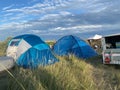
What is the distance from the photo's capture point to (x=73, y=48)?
1730cm

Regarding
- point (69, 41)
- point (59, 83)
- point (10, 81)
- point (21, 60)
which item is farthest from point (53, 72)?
point (69, 41)

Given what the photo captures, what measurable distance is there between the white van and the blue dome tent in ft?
6.78

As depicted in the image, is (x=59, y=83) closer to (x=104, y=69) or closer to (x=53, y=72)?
(x=53, y=72)

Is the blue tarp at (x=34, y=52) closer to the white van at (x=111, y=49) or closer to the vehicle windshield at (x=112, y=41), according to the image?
the white van at (x=111, y=49)

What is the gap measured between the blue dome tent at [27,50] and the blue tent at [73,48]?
2.36m

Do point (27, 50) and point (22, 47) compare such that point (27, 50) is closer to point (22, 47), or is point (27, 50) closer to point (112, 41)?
point (22, 47)

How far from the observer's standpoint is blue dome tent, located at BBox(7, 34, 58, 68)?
1372cm

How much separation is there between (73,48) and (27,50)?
3735 mm

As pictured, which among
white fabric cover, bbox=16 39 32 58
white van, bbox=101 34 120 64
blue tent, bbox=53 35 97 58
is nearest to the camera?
white van, bbox=101 34 120 64

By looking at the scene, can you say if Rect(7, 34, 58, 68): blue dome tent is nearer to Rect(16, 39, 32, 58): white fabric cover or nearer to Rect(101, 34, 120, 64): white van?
Rect(16, 39, 32, 58): white fabric cover

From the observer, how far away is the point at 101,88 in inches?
329

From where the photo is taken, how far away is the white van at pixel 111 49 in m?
12.2

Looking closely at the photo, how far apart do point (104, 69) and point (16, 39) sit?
16.1 ft

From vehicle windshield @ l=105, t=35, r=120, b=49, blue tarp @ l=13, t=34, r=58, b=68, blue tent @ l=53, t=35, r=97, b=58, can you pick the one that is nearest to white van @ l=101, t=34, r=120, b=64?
vehicle windshield @ l=105, t=35, r=120, b=49
